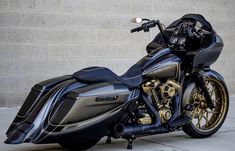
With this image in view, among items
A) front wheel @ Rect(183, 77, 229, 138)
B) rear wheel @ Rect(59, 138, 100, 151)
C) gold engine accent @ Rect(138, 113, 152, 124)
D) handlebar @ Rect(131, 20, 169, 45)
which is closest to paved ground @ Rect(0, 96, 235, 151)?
front wheel @ Rect(183, 77, 229, 138)

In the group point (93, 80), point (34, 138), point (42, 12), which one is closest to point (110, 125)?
point (93, 80)

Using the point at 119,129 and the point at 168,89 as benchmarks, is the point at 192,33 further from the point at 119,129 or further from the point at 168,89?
the point at 119,129

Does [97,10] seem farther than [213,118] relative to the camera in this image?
Yes

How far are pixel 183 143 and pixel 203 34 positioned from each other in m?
1.24

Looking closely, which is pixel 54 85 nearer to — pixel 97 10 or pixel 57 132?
pixel 57 132

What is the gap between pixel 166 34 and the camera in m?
5.82

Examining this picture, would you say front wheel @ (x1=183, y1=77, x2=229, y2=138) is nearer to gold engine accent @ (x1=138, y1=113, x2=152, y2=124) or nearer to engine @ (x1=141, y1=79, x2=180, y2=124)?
engine @ (x1=141, y1=79, x2=180, y2=124)

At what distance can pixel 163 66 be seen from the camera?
548 cm

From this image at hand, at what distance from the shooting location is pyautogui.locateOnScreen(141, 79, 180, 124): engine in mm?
5449

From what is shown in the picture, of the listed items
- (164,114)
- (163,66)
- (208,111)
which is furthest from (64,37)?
(164,114)

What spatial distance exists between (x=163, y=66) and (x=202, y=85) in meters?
0.65

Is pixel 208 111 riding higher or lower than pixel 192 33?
lower

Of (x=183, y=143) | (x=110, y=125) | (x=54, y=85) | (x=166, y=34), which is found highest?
(x=166, y=34)

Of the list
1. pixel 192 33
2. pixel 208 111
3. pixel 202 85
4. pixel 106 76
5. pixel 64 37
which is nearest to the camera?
pixel 106 76
